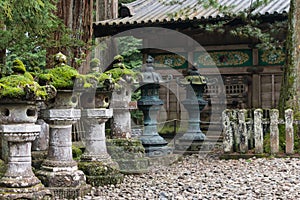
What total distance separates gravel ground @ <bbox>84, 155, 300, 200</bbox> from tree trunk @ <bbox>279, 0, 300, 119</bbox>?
→ 1372mm

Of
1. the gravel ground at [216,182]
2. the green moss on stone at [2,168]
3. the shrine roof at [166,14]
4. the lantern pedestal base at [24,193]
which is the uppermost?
the shrine roof at [166,14]

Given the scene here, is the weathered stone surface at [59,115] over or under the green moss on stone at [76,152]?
over

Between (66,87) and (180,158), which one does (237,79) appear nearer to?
(180,158)

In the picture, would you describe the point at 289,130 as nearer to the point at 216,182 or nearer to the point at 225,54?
the point at 216,182

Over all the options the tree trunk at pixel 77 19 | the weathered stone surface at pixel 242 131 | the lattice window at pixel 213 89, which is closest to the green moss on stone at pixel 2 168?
the tree trunk at pixel 77 19

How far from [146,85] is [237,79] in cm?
516

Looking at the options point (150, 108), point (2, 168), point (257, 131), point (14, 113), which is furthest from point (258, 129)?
point (14, 113)

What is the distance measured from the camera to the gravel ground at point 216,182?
538 centimetres

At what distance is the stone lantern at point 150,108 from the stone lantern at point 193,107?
5.06 feet

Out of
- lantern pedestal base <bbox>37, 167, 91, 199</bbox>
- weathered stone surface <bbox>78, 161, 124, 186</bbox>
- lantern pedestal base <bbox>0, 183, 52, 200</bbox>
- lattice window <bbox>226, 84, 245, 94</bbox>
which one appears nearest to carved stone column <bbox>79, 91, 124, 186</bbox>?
weathered stone surface <bbox>78, 161, 124, 186</bbox>

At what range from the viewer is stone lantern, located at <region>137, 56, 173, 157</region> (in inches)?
316

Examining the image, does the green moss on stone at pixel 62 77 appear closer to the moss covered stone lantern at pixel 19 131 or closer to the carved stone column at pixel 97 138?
the moss covered stone lantern at pixel 19 131

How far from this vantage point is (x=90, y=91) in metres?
6.10

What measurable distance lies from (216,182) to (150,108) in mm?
2438
